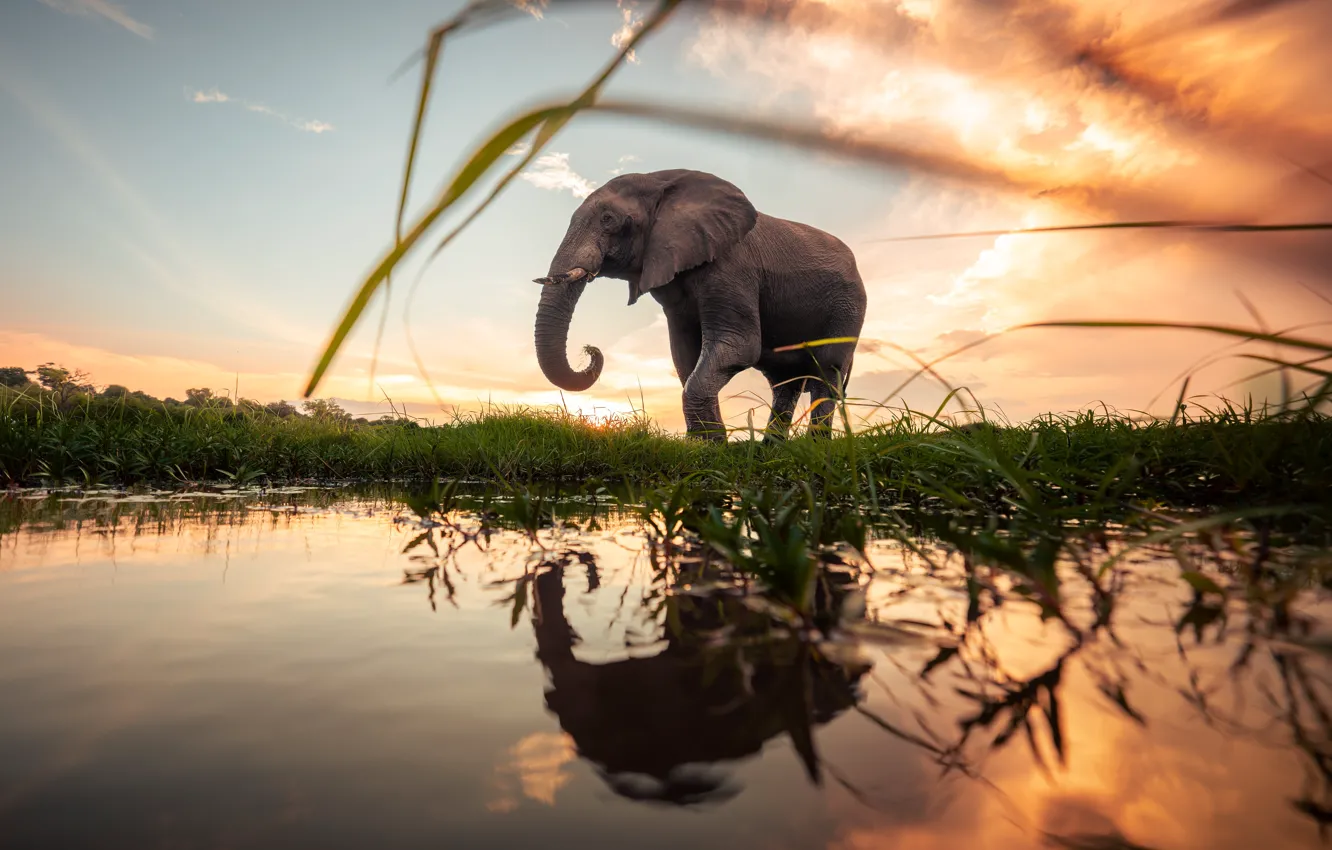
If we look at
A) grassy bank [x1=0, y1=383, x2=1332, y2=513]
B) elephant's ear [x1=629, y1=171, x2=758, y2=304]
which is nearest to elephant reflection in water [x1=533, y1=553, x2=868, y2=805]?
grassy bank [x1=0, y1=383, x2=1332, y2=513]

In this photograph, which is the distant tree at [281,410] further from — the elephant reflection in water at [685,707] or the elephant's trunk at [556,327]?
the elephant reflection in water at [685,707]

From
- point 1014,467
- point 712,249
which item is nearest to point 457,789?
point 1014,467

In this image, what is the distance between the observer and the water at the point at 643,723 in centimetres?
41

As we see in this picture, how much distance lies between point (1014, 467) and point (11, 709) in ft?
4.76

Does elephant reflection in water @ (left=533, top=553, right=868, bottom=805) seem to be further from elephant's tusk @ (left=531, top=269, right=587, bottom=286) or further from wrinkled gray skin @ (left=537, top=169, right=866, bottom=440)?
elephant's tusk @ (left=531, top=269, right=587, bottom=286)

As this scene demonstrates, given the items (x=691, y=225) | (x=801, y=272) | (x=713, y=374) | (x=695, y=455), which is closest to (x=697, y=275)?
(x=691, y=225)

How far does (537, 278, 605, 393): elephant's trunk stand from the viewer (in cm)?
583

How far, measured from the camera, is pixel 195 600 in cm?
92

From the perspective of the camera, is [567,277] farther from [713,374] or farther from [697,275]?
[713,374]

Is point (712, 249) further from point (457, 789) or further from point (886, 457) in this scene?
point (457, 789)

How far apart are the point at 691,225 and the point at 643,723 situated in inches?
224

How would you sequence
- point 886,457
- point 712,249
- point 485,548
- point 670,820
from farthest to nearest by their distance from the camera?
point 712,249 → point 886,457 → point 485,548 → point 670,820

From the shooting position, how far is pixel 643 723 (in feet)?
1.76

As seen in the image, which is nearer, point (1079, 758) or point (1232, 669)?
point (1079, 758)
